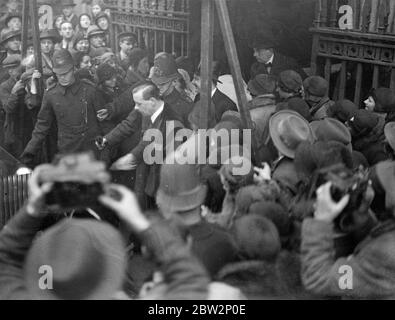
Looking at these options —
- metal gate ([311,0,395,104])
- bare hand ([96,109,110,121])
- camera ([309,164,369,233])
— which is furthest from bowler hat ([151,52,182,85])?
metal gate ([311,0,395,104])

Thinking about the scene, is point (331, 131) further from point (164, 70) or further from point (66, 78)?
point (66, 78)

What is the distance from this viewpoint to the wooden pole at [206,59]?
9.81 feet

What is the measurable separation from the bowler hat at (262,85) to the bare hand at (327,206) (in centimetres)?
78

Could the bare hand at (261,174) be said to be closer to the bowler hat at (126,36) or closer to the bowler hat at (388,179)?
the bowler hat at (388,179)

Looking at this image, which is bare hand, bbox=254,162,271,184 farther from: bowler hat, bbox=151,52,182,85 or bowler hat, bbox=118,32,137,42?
bowler hat, bbox=118,32,137,42

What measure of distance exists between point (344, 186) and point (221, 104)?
0.78 metres

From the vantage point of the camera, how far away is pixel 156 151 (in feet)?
9.95

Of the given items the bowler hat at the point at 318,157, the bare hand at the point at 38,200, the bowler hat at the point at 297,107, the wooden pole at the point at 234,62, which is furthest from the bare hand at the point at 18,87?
the bowler hat at the point at 318,157

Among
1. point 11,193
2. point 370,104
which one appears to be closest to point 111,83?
point 11,193

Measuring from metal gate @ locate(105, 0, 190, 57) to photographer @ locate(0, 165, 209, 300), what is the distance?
97 cm

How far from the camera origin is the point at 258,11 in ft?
11.9
